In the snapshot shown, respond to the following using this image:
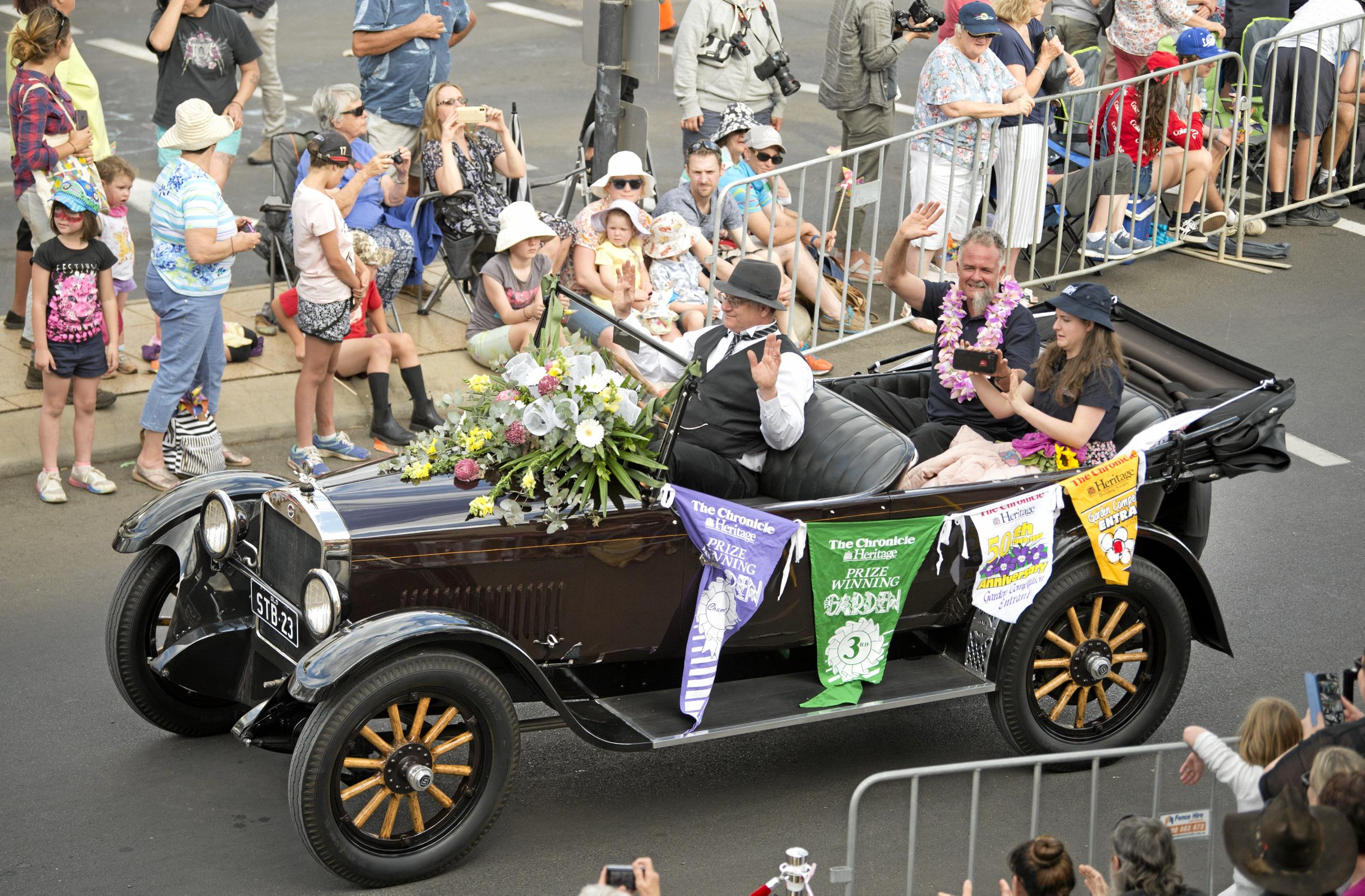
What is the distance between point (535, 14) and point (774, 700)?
14.3 meters

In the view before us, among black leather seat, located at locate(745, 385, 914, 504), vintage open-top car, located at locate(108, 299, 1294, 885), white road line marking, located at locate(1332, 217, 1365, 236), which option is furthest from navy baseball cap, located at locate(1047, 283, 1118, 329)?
white road line marking, located at locate(1332, 217, 1365, 236)

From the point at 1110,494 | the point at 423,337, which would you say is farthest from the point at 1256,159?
the point at 1110,494

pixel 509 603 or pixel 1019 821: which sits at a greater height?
pixel 509 603

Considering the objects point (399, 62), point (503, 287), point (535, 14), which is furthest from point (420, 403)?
point (535, 14)

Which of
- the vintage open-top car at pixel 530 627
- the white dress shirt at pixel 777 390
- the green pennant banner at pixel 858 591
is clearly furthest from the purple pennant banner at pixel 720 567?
the white dress shirt at pixel 777 390

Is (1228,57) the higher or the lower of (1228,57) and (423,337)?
the higher

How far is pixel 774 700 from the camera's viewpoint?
5.73 meters

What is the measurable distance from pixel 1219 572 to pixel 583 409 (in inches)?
152

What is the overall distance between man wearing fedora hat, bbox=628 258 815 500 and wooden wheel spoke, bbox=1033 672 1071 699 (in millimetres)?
1320

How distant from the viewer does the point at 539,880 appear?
17.4ft

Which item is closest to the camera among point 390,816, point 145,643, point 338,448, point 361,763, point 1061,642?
point 361,763

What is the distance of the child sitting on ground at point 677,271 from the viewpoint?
9.25 meters

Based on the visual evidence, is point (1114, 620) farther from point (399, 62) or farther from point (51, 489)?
point (399, 62)

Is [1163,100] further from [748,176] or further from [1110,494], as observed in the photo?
[1110,494]
